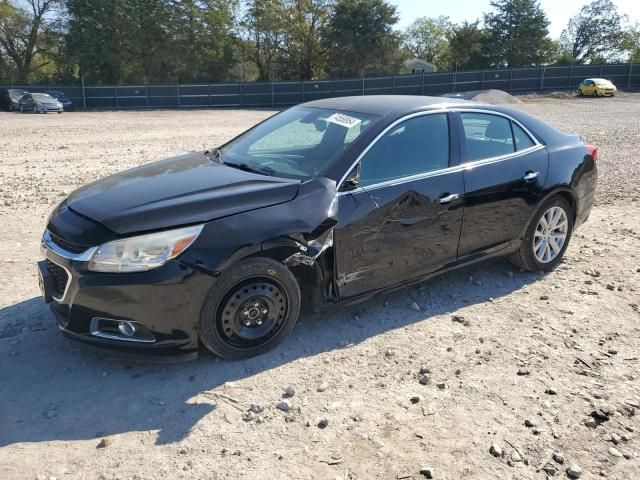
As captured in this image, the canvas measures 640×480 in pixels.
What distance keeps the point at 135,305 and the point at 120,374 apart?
0.59 m

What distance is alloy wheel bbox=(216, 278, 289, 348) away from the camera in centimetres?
353

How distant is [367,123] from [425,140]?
530mm

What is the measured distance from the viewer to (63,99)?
36.9 meters

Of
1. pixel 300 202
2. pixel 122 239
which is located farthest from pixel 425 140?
pixel 122 239

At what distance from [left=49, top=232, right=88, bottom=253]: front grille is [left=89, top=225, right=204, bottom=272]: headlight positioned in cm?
13

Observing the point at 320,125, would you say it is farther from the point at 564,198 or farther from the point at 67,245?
the point at 564,198

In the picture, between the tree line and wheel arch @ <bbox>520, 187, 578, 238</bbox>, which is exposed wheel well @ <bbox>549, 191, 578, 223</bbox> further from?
the tree line

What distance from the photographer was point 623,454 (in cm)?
289

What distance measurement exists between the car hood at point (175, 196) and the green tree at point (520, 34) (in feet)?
200

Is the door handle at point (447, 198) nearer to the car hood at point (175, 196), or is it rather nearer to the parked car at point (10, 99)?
the car hood at point (175, 196)

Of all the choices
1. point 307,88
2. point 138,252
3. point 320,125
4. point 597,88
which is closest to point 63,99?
point 307,88

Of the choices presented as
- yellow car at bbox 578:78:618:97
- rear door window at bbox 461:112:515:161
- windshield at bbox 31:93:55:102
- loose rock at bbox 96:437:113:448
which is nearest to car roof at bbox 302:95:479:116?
rear door window at bbox 461:112:515:161

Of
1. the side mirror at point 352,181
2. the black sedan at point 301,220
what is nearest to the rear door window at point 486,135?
the black sedan at point 301,220

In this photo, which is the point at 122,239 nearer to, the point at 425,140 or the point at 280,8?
the point at 425,140
